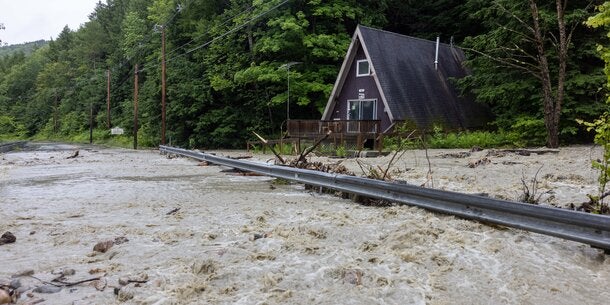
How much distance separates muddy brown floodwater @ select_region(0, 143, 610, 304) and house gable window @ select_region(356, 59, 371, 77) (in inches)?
869

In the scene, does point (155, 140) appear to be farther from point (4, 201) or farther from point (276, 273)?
point (276, 273)

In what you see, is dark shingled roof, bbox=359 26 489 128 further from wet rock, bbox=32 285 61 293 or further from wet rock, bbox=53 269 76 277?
wet rock, bbox=32 285 61 293

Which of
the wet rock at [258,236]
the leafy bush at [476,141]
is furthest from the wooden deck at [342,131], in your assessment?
the wet rock at [258,236]

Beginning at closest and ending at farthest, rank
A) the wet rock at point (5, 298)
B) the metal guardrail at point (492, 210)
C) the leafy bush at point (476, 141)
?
the wet rock at point (5, 298)
the metal guardrail at point (492, 210)
the leafy bush at point (476, 141)

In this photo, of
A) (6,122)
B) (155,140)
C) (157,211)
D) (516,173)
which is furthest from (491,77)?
(6,122)

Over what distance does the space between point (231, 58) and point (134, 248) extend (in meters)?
33.5

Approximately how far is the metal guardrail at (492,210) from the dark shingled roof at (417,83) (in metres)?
18.8

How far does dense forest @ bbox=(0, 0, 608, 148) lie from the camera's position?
19625mm

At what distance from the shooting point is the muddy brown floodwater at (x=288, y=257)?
10.1ft

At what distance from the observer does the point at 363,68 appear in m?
28.3

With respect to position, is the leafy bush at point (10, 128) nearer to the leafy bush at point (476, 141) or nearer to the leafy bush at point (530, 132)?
the leafy bush at point (476, 141)

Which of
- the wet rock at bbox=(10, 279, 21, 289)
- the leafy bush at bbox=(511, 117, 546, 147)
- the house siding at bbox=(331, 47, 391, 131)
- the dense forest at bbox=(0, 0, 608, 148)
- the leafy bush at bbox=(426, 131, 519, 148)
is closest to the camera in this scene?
the wet rock at bbox=(10, 279, 21, 289)

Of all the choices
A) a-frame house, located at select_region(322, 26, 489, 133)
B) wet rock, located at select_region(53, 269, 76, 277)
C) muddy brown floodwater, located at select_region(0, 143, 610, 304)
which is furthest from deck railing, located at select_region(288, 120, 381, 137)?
wet rock, located at select_region(53, 269, 76, 277)

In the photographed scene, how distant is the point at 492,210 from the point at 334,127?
750 inches
